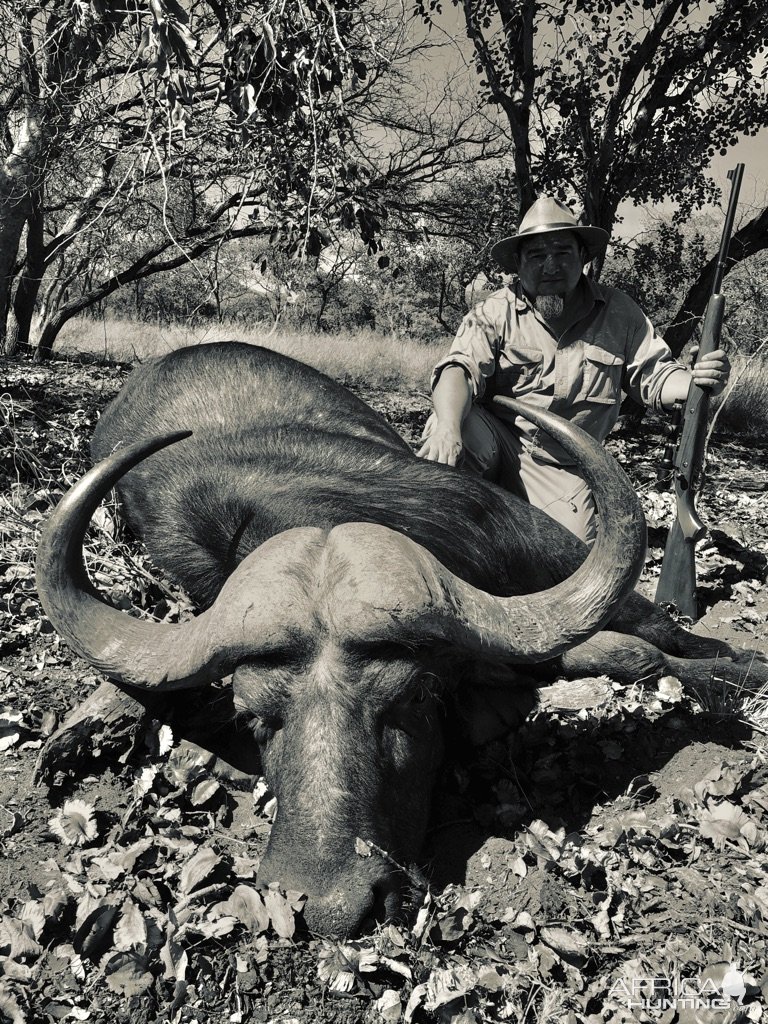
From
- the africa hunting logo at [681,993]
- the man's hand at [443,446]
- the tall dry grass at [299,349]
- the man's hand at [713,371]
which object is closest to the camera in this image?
the africa hunting logo at [681,993]

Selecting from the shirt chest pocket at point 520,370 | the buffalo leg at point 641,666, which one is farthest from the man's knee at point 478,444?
the buffalo leg at point 641,666

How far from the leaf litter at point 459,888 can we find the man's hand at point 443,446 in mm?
1352

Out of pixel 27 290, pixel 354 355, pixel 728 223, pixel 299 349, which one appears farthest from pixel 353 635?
pixel 354 355

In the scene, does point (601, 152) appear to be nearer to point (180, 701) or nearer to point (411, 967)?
point (180, 701)

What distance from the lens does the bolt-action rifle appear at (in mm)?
4480

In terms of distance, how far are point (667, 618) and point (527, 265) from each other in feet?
6.84

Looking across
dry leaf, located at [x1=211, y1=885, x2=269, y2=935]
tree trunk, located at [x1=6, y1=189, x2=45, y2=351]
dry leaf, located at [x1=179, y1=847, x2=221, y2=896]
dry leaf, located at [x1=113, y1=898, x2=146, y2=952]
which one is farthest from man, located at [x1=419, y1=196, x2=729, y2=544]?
tree trunk, located at [x1=6, y1=189, x2=45, y2=351]

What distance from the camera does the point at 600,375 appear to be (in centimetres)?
483

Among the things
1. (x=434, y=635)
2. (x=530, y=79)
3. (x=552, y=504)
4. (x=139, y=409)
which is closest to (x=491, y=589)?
(x=434, y=635)

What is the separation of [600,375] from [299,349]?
1006cm

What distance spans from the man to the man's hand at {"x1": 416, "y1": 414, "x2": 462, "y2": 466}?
1.19 ft

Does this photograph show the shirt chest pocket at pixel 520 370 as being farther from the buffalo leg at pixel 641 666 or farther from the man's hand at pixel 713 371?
the buffalo leg at pixel 641 666

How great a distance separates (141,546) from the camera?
4.92 meters

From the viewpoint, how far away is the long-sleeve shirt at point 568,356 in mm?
4797
